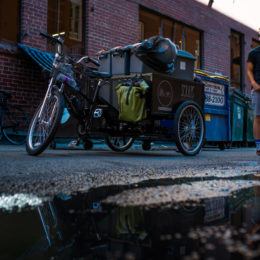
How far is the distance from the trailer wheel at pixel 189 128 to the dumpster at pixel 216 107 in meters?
2.05

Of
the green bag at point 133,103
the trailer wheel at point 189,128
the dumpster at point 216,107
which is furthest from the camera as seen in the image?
the dumpster at point 216,107

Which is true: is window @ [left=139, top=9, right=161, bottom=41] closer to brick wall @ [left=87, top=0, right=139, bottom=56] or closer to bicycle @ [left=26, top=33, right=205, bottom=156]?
brick wall @ [left=87, top=0, right=139, bottom=56]

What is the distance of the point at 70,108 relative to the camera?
441 cm

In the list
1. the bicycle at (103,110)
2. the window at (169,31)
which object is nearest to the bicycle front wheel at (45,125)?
the bicycle at (103,110)

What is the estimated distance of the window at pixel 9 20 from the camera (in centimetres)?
762

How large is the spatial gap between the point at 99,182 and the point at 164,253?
1199mm

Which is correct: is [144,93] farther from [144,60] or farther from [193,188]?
[193,188]

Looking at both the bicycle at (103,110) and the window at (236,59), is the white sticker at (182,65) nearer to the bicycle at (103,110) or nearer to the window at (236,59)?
the bicycle at (103,110)

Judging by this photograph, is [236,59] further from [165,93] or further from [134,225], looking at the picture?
[134,225]

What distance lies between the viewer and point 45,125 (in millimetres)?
3881

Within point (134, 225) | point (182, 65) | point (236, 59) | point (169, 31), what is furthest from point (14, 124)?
point (236, 59)

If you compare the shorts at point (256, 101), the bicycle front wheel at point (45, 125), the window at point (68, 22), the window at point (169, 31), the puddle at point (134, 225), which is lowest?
the puddle at point (134, 225)

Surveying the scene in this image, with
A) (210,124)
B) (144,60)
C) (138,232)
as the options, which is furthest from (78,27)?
(138,232)

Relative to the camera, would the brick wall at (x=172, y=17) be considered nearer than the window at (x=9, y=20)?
No
